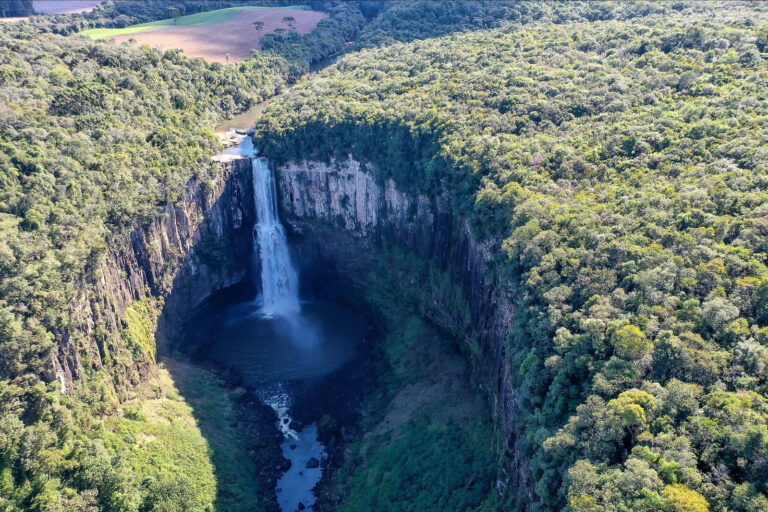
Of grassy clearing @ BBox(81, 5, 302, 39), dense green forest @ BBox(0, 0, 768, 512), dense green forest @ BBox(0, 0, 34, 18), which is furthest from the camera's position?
grassy clearing @ BBox(81, 5, 302, 39)

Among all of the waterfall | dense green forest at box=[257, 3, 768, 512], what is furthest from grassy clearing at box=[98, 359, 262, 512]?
dense green forest at box=[257, 3, 768, 512]

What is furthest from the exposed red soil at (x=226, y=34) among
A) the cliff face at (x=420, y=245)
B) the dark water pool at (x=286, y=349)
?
the dark water pool at (x=286, y=349)

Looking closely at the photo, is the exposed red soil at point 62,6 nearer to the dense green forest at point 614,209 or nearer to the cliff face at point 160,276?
the dense green forest at point 614,209

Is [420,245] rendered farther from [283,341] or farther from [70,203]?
[70,203]

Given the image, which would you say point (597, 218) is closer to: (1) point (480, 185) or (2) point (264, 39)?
(1) point (480, 185)

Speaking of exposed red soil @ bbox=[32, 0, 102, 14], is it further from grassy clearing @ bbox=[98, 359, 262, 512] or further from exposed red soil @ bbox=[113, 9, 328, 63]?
grassy clearing @ bbox=[98, 359, 262, 512]
